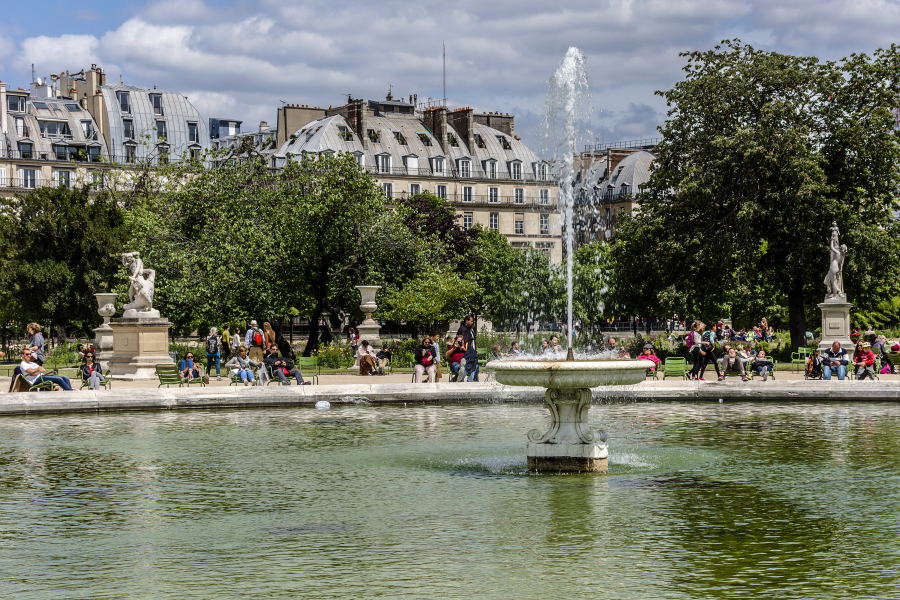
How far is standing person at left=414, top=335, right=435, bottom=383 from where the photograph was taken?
24312 mm

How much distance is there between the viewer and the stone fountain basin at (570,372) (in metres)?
12.4

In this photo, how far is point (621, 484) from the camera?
474 inches

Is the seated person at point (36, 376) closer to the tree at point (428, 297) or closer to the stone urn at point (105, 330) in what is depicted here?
the stone urn at point (105, 330)

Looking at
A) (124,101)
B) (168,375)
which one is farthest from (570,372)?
(124,101)

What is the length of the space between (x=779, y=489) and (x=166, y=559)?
6.22 m

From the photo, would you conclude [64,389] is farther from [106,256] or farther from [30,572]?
[106,256]

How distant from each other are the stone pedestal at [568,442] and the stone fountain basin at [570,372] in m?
0.32

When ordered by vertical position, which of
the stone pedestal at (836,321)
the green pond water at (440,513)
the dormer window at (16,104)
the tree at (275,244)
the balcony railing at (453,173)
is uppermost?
the dormer window at (16,104)

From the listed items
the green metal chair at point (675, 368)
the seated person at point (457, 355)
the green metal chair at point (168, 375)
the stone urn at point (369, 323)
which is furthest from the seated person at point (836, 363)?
the stone urn at point (369, 323)

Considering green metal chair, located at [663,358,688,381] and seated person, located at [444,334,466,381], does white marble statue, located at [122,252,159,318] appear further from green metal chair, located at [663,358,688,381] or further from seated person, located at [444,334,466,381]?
green metal chair, located at [663,358,688,381]

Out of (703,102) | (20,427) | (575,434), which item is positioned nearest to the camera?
(575,434)

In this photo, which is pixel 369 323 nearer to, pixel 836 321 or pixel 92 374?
pixel 92 374

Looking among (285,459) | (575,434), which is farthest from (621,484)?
(285,459)

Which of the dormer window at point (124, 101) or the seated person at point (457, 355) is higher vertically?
the dormer window at point (124, 101)
